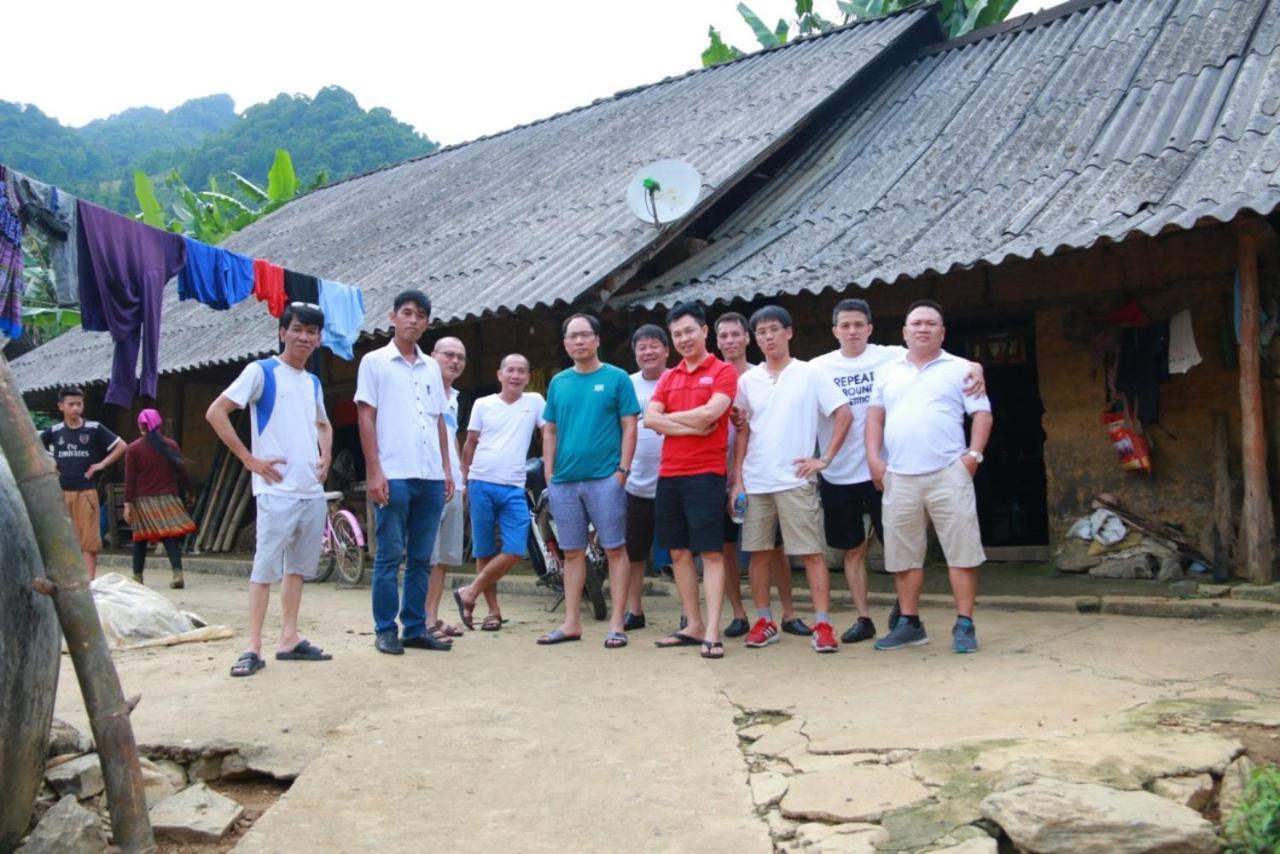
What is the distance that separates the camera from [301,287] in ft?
30.0

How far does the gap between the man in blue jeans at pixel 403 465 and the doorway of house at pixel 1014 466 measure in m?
5.39

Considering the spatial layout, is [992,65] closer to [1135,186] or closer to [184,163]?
[1135,186]

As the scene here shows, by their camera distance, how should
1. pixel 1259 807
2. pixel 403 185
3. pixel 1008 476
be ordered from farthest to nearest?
pixel 403 185, pixel 1008 476, pixel 1259 807

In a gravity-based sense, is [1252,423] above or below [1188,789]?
above

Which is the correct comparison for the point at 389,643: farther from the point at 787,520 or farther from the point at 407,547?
the point at 787,520

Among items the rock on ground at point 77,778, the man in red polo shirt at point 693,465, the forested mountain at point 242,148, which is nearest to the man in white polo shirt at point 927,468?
the man in red polo shirt at point 693,465

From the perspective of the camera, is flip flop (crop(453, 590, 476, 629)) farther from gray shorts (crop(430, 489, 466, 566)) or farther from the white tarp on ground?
the white tarp on ground

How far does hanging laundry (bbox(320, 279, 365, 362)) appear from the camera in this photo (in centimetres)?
936

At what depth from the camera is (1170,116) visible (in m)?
8.14

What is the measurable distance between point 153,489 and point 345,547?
1.76 metres

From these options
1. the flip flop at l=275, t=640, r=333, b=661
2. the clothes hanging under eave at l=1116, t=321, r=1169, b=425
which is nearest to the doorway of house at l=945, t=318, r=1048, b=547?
the clothes hanging under eave at l=1116, t=321, r=1169, b=425

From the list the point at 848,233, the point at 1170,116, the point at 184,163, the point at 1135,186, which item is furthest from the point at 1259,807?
the point at 184,163

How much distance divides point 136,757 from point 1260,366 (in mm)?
6890

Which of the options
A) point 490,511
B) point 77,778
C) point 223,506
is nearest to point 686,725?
point 77,778
